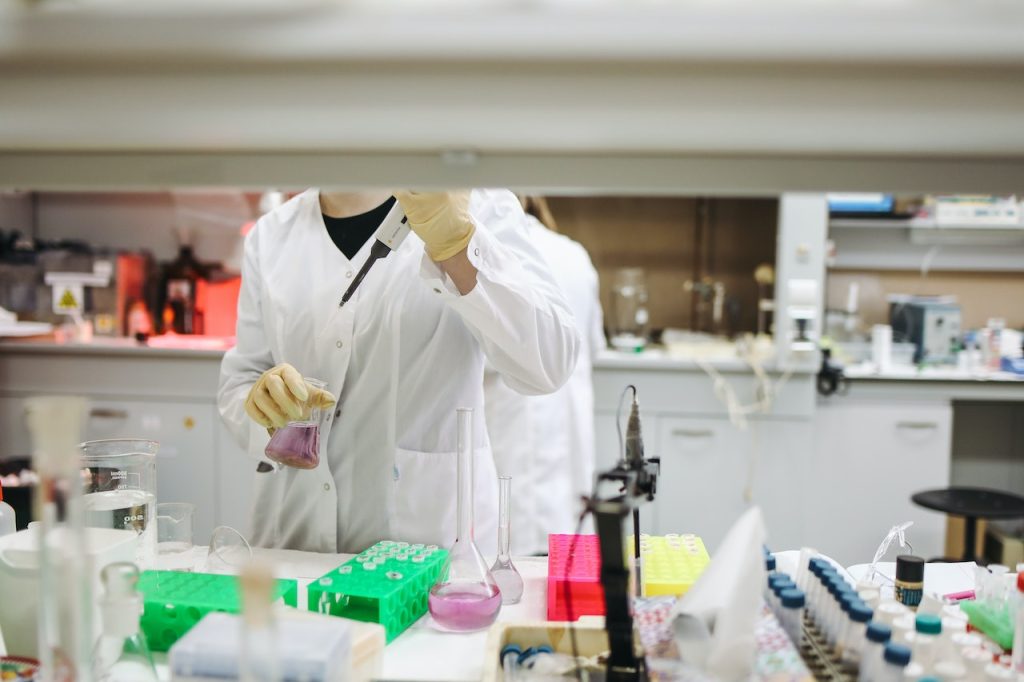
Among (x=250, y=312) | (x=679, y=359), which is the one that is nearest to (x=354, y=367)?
(x=250, y=312)

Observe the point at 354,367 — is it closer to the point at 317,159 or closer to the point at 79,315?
the point at 317,159

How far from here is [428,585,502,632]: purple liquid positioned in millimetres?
1054

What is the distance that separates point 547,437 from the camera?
2438mm

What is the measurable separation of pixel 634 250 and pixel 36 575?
320 cm

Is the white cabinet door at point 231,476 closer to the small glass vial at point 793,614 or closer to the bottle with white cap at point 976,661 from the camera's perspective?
the small glass vial at point 793,614

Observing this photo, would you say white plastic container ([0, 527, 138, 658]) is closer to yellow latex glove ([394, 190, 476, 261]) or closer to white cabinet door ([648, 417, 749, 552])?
yellow latex glove ([394, 190, 476, 261])

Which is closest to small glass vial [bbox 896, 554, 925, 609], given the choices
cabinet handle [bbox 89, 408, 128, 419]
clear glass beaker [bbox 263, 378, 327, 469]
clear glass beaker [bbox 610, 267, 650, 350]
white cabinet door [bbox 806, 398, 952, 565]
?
clear glass beaker [bbox 263, 378, 327, 469]

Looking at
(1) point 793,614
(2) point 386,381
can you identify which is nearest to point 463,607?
(1) point 793,614

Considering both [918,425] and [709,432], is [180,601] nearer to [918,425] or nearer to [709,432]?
[709,432]

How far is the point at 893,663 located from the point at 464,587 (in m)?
0.54

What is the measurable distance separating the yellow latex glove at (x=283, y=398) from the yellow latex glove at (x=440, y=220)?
0.92 ft

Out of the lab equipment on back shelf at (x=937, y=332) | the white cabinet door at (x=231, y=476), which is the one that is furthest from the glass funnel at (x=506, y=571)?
the lab equipment on back shelf at (x=937, y=332)

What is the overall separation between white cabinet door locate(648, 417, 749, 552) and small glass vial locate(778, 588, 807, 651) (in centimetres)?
224

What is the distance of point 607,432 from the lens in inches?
126
